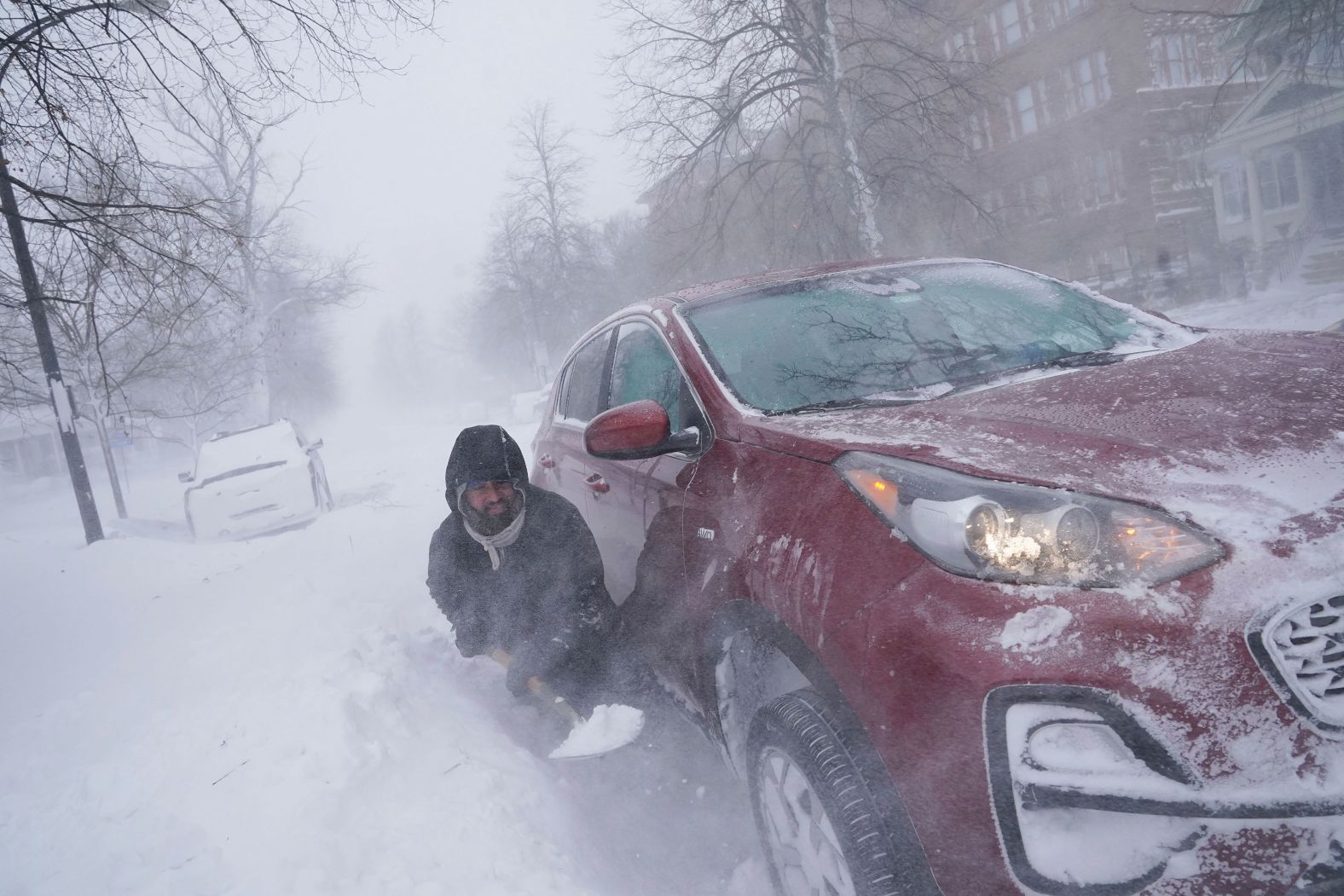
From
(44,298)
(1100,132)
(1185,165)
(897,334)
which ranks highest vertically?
(1100,132)

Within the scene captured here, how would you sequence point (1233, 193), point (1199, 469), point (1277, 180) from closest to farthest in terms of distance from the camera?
point (1199, 469) → point (1277, 180) → point (1233, 193)

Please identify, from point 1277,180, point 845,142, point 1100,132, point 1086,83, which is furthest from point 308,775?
point 1086,83

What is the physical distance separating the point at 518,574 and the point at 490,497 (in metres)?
0.38

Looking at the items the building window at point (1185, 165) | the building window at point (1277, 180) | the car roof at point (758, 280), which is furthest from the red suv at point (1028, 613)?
the building window at point (1185, 165)

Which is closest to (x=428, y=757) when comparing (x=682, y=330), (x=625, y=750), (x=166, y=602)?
(x=625, y=750)

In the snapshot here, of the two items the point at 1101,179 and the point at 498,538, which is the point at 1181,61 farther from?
the point at 498,538

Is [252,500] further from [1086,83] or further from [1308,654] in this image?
[1086,83]

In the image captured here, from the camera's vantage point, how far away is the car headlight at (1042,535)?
1.44 metres

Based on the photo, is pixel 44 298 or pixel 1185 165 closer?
pixel 44 298

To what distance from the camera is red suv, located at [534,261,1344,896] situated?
4.33 ft

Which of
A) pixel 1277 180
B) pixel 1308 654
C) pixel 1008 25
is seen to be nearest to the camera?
pixel 1308 654

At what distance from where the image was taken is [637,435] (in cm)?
245

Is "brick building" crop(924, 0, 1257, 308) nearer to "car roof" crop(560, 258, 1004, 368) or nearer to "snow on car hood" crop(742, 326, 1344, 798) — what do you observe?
"car roof" crop(560, 258, 1004, 368)

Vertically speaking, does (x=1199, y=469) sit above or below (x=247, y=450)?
below
